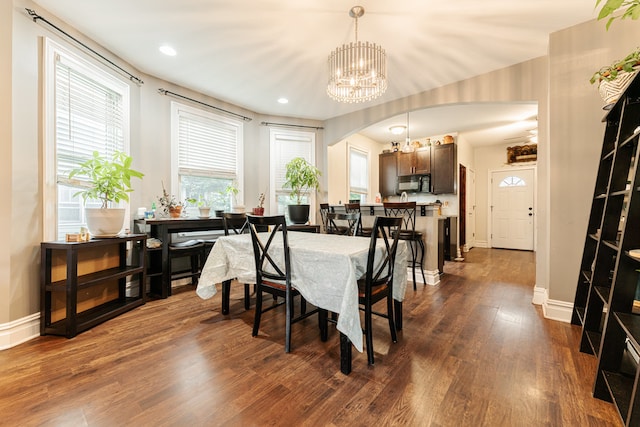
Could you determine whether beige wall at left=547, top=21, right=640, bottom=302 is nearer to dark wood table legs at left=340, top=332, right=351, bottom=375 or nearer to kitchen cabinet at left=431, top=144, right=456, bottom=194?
dark wood table legs at left=340, top=332, right=351, bottom=375

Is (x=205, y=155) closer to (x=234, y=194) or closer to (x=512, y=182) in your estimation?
(x=234, y=194)

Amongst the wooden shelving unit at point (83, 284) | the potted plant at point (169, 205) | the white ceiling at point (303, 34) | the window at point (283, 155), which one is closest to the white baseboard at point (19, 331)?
the wooden shelving unit at point (83, 284)

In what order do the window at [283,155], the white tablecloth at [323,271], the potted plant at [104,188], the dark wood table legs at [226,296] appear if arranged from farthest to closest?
1. the window at [283,155]
2. the dark wood table legs at [226,296]
3. the potted plant at [104,188]
4. the white tablecloth at [323,271]

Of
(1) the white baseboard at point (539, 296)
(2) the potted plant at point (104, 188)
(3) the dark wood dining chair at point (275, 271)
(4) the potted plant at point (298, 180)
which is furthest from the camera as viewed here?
(4) the potted plant at point (298, 180)

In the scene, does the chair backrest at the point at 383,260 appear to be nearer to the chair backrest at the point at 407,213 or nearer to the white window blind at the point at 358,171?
the chair backrest at the point at 407,213

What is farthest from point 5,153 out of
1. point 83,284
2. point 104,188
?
point 83,284

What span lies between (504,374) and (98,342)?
2.82 meters

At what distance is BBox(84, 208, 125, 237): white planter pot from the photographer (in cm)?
233

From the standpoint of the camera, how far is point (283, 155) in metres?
4.79

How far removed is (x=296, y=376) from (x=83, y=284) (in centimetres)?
190

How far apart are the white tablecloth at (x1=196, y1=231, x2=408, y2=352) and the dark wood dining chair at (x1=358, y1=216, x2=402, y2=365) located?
6 cm

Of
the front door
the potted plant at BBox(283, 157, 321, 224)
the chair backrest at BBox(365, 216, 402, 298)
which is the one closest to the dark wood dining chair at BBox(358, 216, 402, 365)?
the chair backrest at BBox(365, 216, 402, 298)

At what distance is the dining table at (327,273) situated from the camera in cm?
153

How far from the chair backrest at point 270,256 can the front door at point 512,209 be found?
6939 millimetres
